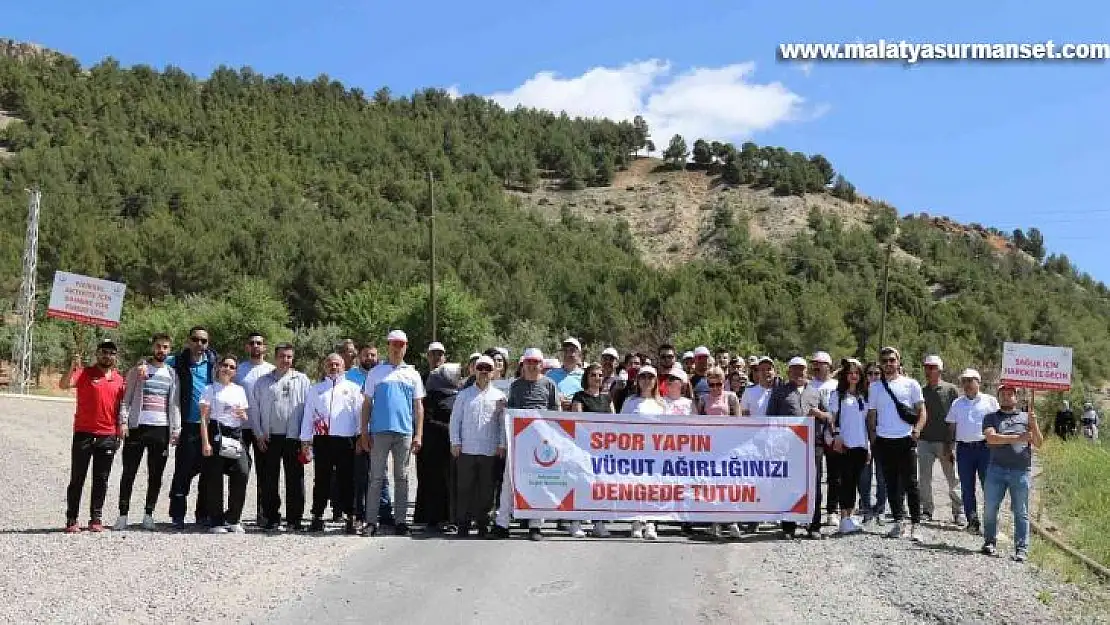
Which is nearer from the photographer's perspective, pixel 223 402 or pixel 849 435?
pixel 223 402

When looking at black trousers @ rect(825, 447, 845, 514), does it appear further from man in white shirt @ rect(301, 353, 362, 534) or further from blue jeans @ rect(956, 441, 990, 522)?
man in white shirt @ rect(301, 353, 362, 534)

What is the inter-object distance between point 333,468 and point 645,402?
338cm

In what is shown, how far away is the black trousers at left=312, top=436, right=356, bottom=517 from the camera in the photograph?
1112 centimetres

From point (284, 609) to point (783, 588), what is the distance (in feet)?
12.9

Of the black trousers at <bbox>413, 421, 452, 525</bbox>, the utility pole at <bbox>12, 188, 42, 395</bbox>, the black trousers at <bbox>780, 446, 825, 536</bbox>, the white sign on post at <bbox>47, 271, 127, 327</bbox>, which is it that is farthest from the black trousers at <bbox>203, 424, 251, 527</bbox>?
the utility pole at <bbox>12, 188, 42, 395</bbox>

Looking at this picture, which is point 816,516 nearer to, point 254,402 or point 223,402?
point 254,402

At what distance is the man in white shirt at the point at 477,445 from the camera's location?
11.0 m

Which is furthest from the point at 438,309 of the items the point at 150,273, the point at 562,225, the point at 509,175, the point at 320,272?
the point at 509,175

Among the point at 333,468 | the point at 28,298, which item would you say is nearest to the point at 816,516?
the point at 333,468

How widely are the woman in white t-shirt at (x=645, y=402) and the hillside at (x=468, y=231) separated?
3885cm

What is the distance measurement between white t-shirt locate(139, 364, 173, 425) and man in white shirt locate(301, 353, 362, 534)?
137 centimetres

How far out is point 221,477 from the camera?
36.0 ft

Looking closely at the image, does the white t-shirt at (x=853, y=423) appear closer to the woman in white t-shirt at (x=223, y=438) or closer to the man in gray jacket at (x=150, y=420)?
the woman in white t-shirt at (x=223, y=438)

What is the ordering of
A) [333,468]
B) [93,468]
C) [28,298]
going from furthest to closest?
[28,298], [333,468], [93,468]
